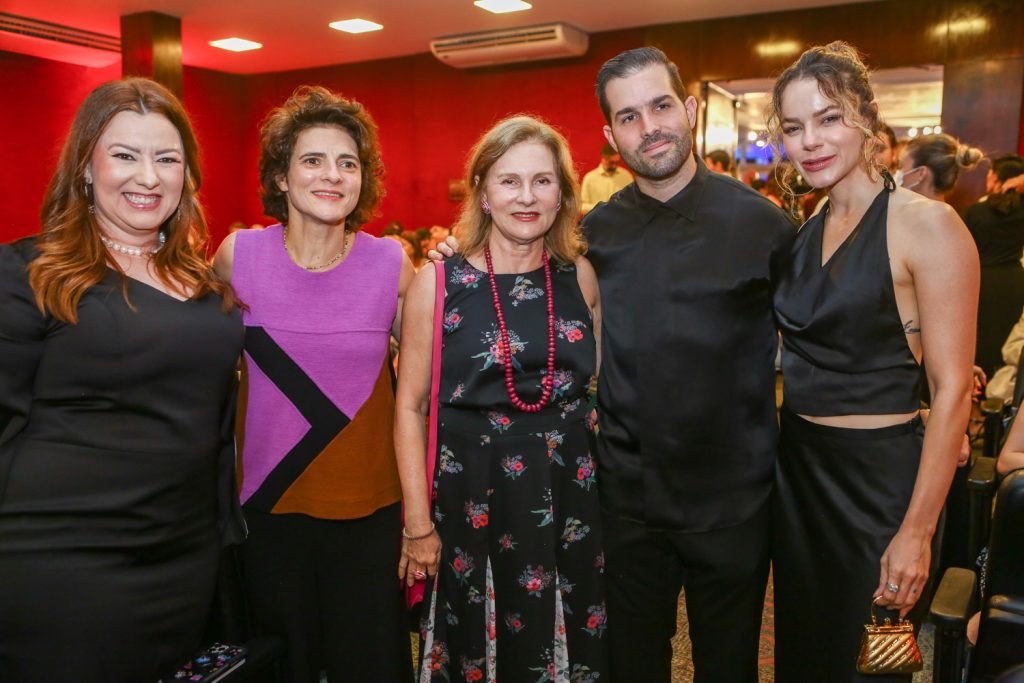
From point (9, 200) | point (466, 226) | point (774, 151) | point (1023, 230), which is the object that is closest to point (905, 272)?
point (774, 151)

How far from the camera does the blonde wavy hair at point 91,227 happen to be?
1525 mm

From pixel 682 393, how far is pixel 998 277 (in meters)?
4.05

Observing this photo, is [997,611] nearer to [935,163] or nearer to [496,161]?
[496,161]

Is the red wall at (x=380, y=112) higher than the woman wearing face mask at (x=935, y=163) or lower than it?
higher

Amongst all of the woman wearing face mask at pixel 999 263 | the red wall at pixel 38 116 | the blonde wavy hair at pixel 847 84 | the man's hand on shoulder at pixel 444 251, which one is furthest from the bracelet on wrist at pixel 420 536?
the red wall at pixel 38 116

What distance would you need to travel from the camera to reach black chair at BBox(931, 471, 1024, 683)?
1.59m

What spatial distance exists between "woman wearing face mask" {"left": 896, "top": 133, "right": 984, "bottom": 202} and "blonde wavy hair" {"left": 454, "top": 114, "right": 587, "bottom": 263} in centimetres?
233

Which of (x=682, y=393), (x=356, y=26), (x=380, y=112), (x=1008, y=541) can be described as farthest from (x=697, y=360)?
(x=380, y=112)

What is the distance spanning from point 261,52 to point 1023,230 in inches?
333

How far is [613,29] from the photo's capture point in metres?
8.66

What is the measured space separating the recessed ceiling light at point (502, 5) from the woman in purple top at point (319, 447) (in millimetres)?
5887

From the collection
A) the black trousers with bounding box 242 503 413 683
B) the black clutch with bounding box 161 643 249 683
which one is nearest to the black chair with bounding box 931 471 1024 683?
the black trousers with bounding box 242 503 413 683

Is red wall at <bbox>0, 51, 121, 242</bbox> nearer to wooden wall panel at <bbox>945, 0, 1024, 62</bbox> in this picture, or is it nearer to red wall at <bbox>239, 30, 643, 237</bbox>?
red wall at <bbox>239, 30, 643, 237</bbox>

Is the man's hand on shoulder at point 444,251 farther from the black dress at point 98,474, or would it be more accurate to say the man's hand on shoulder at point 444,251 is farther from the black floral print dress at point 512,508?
the black dress at point 98,474
